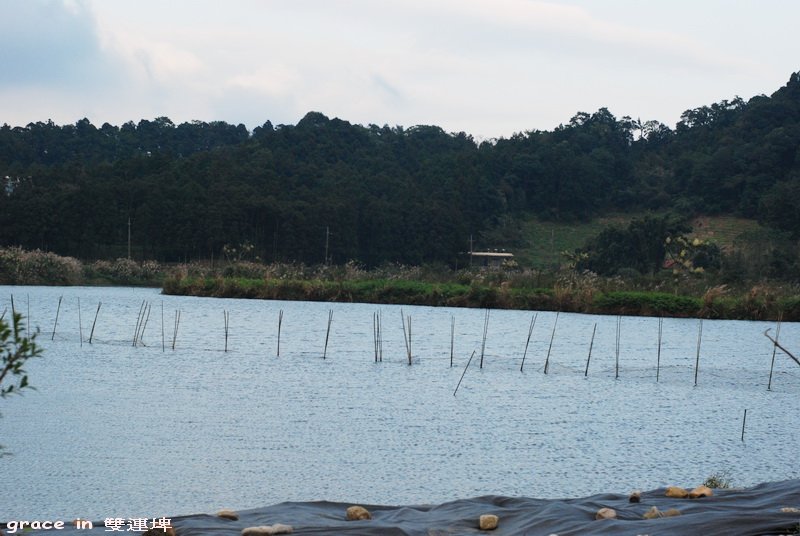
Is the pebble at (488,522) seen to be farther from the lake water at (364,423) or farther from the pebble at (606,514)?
the lake water at (364,423)

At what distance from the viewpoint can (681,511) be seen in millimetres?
8695

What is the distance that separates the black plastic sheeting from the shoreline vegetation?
3146cm

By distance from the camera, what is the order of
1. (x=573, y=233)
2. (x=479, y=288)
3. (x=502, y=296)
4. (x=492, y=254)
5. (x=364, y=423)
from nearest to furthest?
(x=364, y=423) → (x=502, y=296) → (x=479, y=288) → (x=492, y=254) → (x=573, y=233)

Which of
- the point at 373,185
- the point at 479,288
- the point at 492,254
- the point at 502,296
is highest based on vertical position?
the point at 373,185

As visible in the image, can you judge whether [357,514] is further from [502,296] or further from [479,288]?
[479,288]

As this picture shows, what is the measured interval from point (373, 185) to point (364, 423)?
68087mm

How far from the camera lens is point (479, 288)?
4422 cm

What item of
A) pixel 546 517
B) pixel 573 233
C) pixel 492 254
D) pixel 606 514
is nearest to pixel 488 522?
pixel 546 517

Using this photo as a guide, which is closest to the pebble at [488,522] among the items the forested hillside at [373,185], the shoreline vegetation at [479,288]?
the shoreline vegetation at [479,288]

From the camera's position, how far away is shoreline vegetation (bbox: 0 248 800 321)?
40.6 m

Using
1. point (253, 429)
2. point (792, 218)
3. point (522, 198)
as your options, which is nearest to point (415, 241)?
point (522, 198)

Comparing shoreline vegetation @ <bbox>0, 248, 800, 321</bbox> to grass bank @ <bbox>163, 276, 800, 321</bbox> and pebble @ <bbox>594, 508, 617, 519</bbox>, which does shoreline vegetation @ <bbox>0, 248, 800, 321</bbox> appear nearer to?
grass bank @ <bbox>163, 276, 800, 321</bbox>

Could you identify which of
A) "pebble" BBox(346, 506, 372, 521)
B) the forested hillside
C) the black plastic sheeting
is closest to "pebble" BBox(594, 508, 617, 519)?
the black plastic sheeting

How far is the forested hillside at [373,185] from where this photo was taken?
68.6 meters
